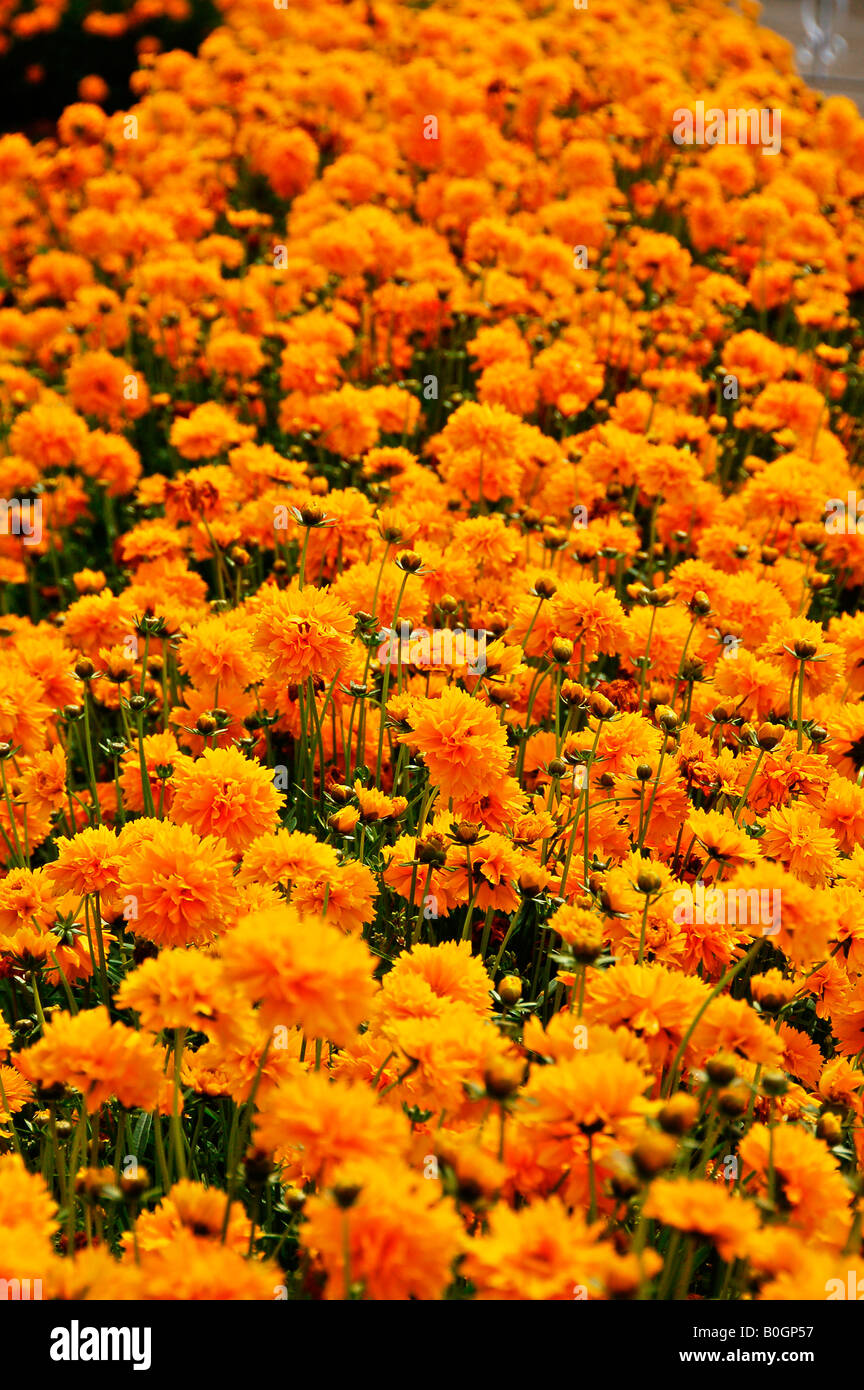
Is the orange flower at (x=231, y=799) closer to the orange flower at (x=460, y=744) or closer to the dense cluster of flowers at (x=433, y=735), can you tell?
the dense cluster of flowers at (x=433, y=735)

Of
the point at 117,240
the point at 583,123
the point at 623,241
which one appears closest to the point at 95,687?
the point at 117,240

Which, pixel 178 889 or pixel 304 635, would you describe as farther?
pixel 304 635

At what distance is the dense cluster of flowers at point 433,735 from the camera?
1457 millimetres

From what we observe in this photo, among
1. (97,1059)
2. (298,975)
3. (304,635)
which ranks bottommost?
(97,1059)

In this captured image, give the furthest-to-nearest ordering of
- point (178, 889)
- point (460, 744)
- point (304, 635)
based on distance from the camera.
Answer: point (304, 635), point (460, 744), point (178, 889)

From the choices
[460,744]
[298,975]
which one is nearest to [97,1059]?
[298,975]

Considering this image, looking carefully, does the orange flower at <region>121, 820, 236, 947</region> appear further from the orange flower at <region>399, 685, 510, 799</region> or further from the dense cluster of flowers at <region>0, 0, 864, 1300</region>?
the orange flower at <region>399, 685, 510, 799</region>

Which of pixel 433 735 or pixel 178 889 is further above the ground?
pixel 433 735

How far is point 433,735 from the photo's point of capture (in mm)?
2236

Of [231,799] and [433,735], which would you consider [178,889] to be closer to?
[231,799]

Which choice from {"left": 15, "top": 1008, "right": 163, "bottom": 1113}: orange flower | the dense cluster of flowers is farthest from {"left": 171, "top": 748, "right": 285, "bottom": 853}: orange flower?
{"left": 15, "top": 1008, "right": 163, "bottom": 1113}: orange flower

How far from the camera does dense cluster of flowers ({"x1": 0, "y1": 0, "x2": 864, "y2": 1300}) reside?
146 centimetres
